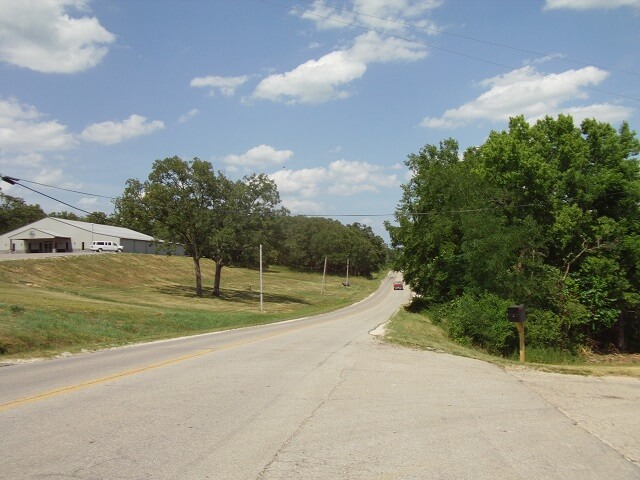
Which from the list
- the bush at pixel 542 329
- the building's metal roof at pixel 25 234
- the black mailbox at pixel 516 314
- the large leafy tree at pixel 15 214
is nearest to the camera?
the black mailbox at pixel 516 314

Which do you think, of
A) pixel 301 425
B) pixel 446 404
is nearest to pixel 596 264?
pixel 446 404

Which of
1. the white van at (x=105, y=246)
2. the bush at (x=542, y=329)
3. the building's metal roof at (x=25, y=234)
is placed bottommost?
the bush at (x=542, y=329)

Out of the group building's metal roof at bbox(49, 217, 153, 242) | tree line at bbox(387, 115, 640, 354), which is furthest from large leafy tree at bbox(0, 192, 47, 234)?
tree line at bbox(387, 115, 640, 354)

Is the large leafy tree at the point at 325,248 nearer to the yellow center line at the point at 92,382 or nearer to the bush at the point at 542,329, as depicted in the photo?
the bush at the point at 542,329

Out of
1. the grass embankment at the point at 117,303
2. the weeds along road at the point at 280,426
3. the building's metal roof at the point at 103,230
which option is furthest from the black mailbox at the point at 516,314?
the building's metal roof at the point at 103,230

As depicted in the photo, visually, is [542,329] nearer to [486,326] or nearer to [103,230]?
[486,326]

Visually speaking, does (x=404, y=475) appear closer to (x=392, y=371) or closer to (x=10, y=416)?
(x=10, y=416)

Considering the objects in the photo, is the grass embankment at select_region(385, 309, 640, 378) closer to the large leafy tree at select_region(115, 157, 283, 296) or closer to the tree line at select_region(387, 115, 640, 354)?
the tree line at select_region(387, 115, 640, 354)

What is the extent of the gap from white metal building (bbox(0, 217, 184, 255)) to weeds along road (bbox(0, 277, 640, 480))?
7576 cm

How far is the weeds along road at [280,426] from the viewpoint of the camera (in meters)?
5.65

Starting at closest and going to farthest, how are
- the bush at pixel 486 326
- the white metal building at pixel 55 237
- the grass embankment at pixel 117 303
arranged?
the grass embankment at pixel 117 303 → the bush at pixel 486 326 → the white metal building at pixel 55 237

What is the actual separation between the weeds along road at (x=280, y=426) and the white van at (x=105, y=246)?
76.6 metres

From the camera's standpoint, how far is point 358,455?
Result: 613 cm

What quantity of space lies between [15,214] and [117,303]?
9576 cm
